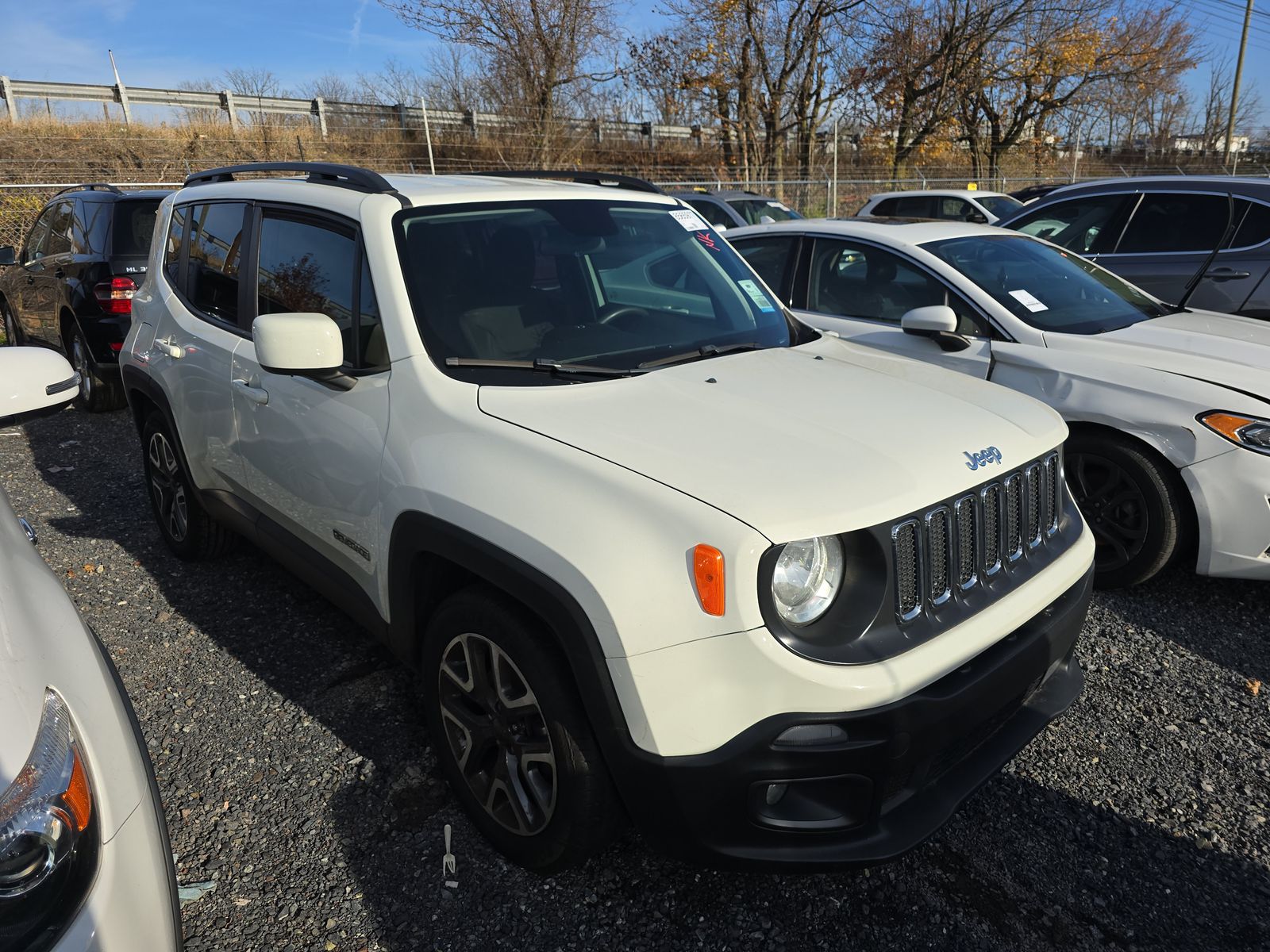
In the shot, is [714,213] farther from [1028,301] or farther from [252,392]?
[252,392]

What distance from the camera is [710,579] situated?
1830 millimetres

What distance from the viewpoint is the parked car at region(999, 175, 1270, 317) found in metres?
6.17

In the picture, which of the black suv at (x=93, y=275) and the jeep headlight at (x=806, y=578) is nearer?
the jeep headlight at (x=806, y=578)

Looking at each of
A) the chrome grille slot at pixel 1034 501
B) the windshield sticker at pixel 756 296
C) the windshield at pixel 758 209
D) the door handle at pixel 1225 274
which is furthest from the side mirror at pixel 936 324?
the windshield at pixel 758 209

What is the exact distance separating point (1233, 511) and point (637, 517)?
2.90 metres

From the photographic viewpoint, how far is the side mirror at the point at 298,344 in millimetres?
2525

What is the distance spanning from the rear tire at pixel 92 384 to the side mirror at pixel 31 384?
207 inches

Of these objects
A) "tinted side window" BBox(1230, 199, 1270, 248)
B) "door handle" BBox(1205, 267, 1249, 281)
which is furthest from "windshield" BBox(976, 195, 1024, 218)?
"door handle" BBox(1205, 267, 1249, 281)

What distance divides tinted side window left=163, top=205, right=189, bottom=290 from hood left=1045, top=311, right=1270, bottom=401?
409 centimetres

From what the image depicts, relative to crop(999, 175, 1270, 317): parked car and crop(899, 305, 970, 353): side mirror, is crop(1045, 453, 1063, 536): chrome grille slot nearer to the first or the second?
crop(899, 305, 970, 353): side mirror

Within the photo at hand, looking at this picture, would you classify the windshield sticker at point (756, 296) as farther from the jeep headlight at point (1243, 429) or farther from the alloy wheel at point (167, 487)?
the alloy wheel at point (167, 487)

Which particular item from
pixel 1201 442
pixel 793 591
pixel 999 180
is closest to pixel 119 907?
pixel 793 591

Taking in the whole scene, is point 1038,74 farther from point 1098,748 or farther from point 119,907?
point 119,907

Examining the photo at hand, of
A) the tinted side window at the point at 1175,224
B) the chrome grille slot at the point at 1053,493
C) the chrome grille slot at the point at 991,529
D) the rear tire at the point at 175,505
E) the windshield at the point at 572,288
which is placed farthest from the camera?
the tinted side window at the point at 1175,224
